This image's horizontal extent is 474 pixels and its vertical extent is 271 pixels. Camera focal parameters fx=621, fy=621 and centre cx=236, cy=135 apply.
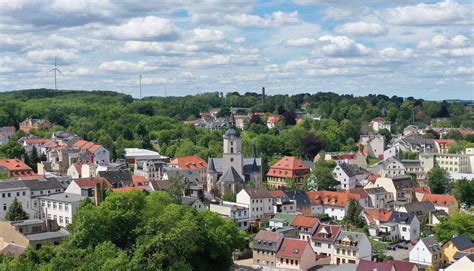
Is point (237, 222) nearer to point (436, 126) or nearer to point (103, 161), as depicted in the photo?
point (103, 161)

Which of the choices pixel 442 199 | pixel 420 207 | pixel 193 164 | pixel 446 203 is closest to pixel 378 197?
pixel 420 207

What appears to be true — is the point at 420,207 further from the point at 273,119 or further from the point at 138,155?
the point at 273,119

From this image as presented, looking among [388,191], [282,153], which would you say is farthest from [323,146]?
[388,191]

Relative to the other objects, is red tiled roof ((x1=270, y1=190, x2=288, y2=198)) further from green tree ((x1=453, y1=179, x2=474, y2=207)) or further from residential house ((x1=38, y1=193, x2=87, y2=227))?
green tree ((x1=453, y1=179, x2=474, y2=207))

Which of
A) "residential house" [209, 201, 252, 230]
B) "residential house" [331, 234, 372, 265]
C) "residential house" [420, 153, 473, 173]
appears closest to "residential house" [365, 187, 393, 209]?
"residential house" [209, 201, 252, 230]

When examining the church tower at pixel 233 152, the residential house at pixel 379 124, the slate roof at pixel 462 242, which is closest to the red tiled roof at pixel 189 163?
the church tower at pixel 233 152
